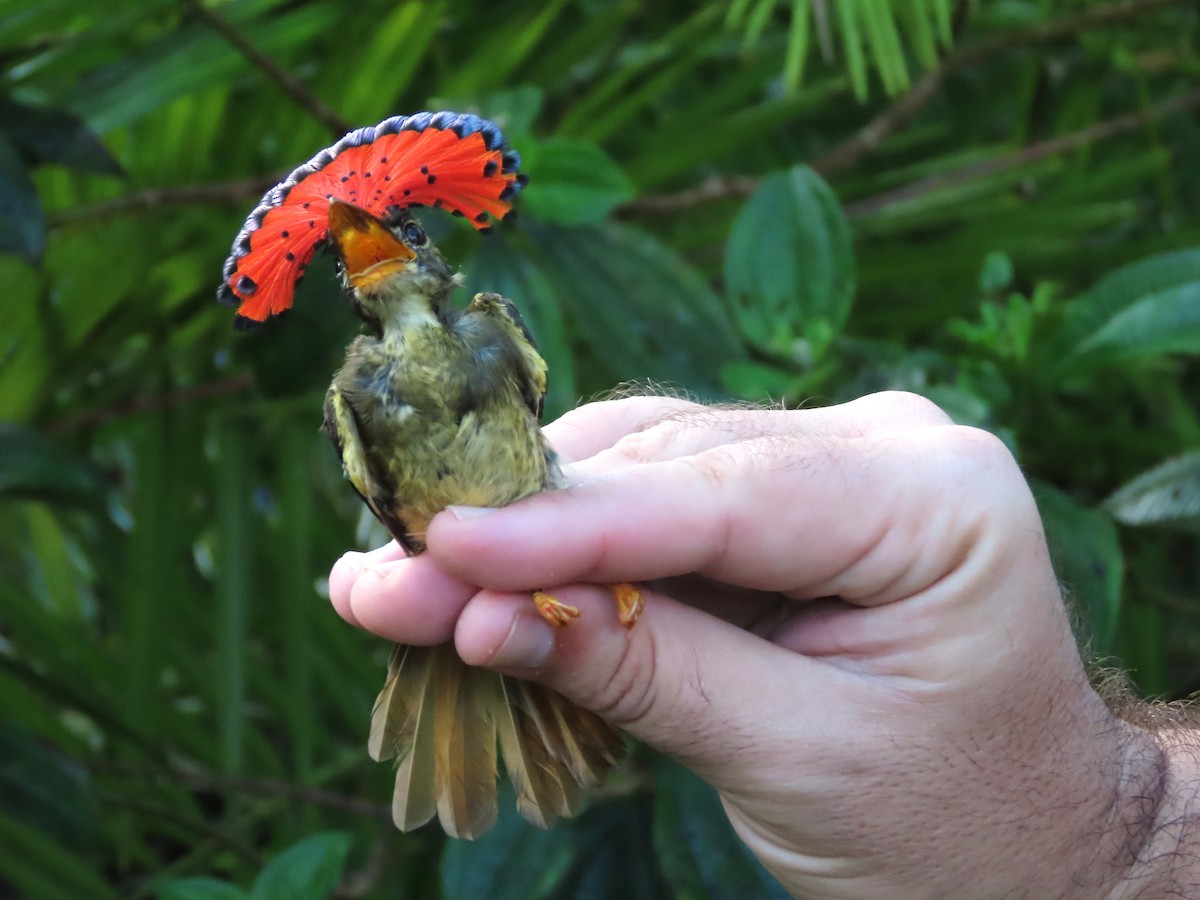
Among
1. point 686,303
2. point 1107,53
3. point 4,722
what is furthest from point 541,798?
point 1107,53

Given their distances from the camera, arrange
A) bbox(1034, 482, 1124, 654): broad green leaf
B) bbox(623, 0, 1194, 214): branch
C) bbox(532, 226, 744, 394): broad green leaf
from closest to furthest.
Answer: bbox(1034, 482, 1124, 654): broad green leaf
bbox(532, 226, 744, 394): broad green leaf
bbox(623, 0, 1194, 214): branch

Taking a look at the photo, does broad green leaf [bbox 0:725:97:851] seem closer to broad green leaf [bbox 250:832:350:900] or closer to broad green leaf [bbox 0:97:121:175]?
broad green leaf [bbox 250:832:350:900]

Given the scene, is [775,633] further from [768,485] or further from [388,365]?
[388,365]

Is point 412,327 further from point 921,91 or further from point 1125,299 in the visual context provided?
point 921,91

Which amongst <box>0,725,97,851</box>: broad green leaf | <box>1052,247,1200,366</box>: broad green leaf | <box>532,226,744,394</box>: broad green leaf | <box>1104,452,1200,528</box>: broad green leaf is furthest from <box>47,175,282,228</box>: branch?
<box>1104,452,1200,528</box>: broad green leaf

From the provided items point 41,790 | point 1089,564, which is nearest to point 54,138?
point 41,790

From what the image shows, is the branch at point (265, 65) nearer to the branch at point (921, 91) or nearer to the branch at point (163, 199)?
the branch at point (163, 199)
